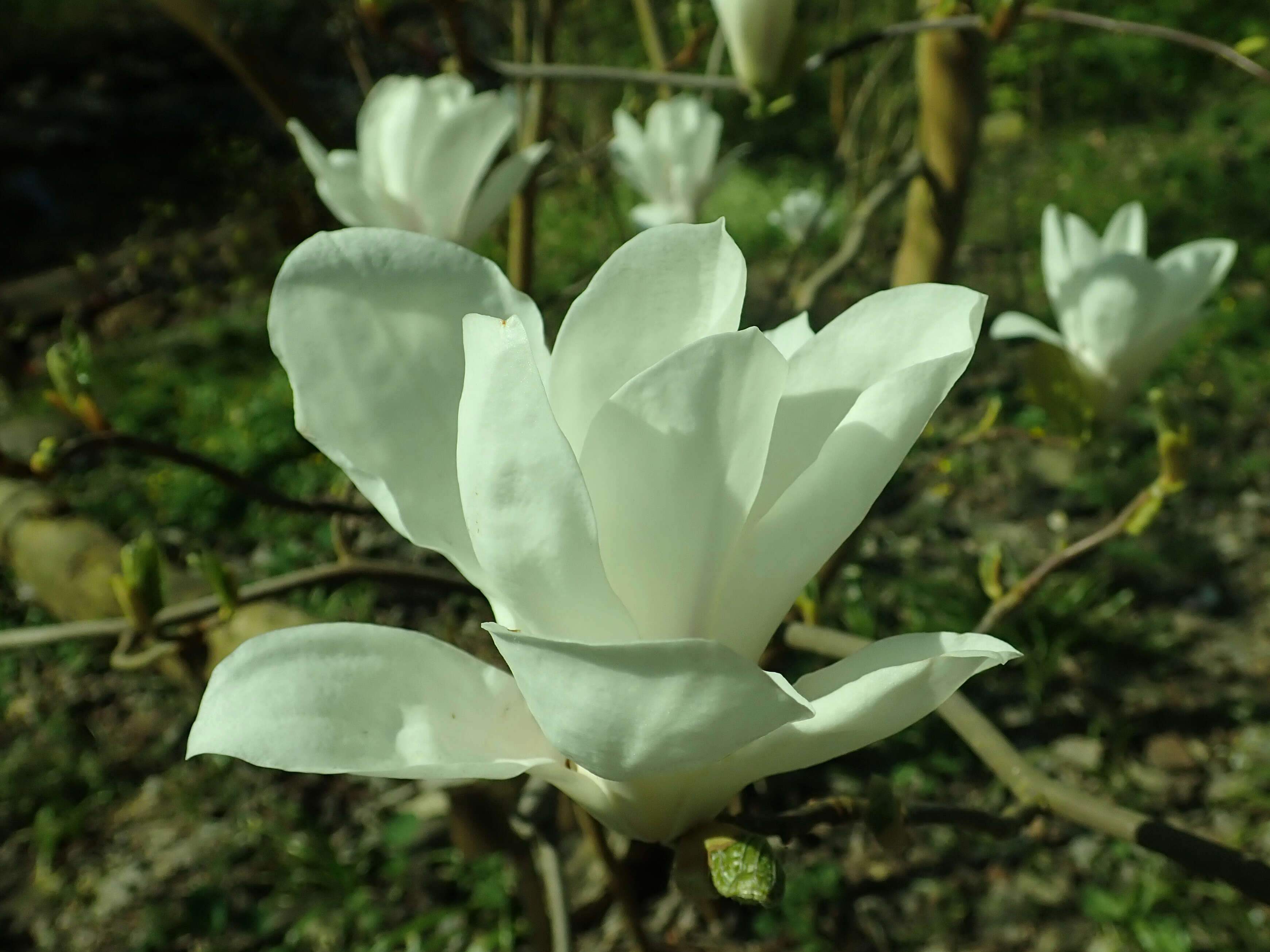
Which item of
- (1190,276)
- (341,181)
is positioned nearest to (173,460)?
(341,181)

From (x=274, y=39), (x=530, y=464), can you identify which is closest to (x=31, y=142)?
(x=274, y=39)

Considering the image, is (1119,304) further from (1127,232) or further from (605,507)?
(605,507)

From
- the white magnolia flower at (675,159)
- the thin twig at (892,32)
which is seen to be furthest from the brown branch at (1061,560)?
the white magnolia flower at (675,159)

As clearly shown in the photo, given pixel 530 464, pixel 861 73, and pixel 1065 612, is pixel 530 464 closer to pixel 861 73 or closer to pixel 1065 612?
pixel 1065 612

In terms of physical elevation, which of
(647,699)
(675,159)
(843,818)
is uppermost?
(647,699)

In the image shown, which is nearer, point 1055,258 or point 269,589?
point 269,589

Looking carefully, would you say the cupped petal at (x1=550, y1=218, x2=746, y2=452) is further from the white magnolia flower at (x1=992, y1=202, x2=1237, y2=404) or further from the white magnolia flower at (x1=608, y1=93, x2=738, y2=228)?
the white magnolia flower at (x1=608, y1=93, x2=738, y2=228)
